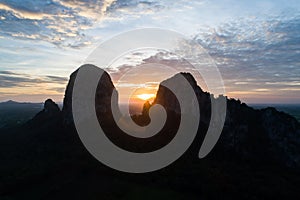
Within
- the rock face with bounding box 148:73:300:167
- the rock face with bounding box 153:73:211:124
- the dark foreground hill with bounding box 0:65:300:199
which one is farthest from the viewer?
the rock face with bounding box 153:73:211:124

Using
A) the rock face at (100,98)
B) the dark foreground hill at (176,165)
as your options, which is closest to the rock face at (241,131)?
the dark foreground hill at (176,165)

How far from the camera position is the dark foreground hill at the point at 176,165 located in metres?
37.6

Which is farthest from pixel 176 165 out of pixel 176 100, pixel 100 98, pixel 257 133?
pixel 100 98

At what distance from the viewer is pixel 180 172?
42.6m

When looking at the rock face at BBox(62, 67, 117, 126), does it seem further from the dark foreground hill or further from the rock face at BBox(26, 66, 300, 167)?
the rock face at BBox(26, 66, 300, 167)

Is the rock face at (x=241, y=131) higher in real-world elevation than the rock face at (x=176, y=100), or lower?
lower

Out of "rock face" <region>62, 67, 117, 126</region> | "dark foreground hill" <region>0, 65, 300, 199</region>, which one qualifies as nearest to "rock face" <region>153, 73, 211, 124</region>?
"dark foreground hill" <region>0, 65, 300, 199</region>

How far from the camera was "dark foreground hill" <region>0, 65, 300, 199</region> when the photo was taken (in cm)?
3756

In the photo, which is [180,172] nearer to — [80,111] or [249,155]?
[249,155]

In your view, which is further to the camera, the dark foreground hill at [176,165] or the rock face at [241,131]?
the rock face at [241,131]

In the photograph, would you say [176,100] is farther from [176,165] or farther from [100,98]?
[176,165]

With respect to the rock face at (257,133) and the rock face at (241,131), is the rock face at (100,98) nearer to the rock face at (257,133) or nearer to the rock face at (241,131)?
the rock face at (241,131)

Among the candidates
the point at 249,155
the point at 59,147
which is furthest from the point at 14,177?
the point at 249,155

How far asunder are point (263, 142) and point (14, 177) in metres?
48.6
